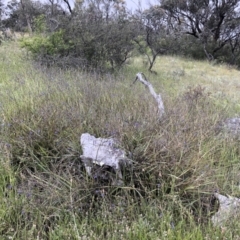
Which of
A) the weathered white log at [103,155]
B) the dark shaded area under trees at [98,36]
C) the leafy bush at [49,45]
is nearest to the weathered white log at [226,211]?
the weathered white log at [103,155]

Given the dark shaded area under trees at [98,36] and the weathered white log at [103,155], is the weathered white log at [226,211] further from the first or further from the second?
the dark shaded area under trees at [98,36]

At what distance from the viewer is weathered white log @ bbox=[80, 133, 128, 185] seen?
2.13 meters

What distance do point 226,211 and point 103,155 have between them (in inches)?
40.7

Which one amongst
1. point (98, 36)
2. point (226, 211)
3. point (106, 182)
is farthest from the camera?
point (98, 36)

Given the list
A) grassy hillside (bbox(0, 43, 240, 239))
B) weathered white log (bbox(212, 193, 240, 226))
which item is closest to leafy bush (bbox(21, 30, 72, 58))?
grassy hillside (bbox(0, 43, 240, 239))

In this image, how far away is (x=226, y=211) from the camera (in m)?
1.84

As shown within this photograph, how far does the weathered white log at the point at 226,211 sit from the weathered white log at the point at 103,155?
29.8 inches

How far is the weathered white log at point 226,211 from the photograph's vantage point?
1.75 metres

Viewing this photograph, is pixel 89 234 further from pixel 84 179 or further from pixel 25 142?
pixel 25 142

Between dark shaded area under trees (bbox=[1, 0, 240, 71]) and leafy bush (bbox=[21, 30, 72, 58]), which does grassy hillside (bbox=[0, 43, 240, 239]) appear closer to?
dark shaded area under trees (bbox=[1, 0, 240, 71])

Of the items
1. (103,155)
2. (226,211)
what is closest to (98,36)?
(103,155)

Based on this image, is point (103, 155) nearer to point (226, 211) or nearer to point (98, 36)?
point (226, 211)

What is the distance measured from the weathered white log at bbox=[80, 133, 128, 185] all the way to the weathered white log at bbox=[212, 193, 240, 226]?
0.76m

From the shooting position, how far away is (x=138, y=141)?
241 centimetres
